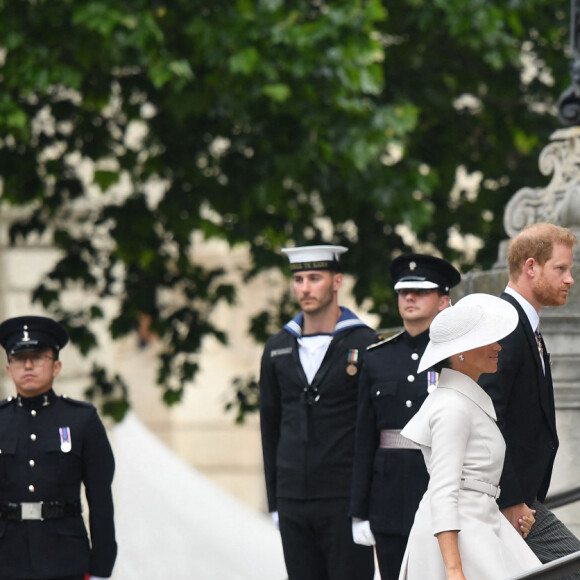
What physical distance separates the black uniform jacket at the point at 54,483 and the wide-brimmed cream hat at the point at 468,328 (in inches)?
85.1

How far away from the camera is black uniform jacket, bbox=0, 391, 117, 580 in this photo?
6.46 meters

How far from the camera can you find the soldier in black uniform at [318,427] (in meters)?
6.66

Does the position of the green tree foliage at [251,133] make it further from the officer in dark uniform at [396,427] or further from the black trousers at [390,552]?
the black trousers at [390,552]

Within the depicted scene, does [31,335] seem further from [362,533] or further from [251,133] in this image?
[251,133]

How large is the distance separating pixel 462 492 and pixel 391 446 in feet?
4.71

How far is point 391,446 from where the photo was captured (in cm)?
620

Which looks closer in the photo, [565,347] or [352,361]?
[352,361]

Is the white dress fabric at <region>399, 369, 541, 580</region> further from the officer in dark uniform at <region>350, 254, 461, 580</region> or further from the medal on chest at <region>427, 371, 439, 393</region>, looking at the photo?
the medal on chest at <region>427, 371, 439, 393</region>

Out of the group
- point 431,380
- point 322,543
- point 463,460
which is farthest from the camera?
point 322,543

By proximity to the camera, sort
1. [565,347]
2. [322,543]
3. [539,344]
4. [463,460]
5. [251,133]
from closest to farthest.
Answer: [463,460] → [539,344] → [322,543] → [565,347] → [251,133]

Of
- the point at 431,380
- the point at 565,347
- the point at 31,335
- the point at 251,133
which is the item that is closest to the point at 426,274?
the point at 431,380

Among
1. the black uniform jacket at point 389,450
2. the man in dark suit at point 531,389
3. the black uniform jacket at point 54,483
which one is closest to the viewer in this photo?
the man in dark suit at point 531,389

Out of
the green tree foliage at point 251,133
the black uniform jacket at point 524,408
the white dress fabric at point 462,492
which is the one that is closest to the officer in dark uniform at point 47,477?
the black uniform jacket at point 524,408

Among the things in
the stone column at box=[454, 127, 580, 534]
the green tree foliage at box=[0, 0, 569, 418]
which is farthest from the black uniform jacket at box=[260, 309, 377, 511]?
the green tree foliage at box=[0, 0, 569, 418]
